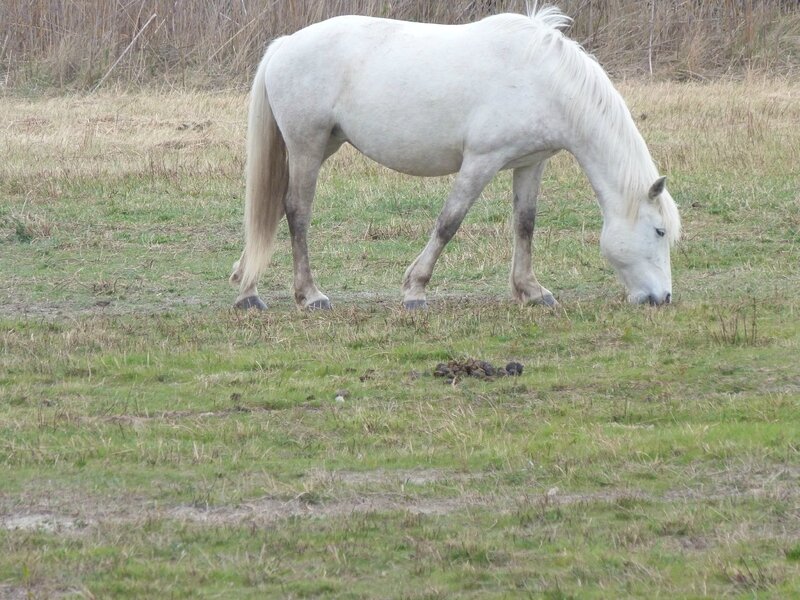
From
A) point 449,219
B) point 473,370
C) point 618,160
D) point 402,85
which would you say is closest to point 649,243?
point 618,160

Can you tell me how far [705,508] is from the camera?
169 inches

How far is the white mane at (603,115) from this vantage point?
7543 mm

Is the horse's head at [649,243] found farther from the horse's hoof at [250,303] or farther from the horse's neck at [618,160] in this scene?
the horse's hoof at [250,303]

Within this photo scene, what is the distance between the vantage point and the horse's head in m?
7.58

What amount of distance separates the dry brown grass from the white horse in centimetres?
955

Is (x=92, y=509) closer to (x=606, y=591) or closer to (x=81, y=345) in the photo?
(x=606, y=591)

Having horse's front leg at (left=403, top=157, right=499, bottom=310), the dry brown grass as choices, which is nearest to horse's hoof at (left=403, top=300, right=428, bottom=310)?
horse's front leg at (left=403, top=157, right=499, bottom=310)

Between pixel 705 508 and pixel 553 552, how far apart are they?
650 millimetres

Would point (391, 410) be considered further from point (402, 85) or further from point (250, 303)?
point (402, 85)

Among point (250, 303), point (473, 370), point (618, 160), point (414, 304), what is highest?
point (618, 160)

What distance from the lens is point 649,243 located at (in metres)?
7.59

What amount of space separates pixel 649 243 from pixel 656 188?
329mm

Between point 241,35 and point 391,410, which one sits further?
point 241,35

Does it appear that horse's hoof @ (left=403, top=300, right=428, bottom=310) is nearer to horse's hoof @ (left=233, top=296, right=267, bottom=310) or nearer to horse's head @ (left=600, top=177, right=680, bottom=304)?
horse's hoof @ (left=233, top=296, right=267, bottom=310)
